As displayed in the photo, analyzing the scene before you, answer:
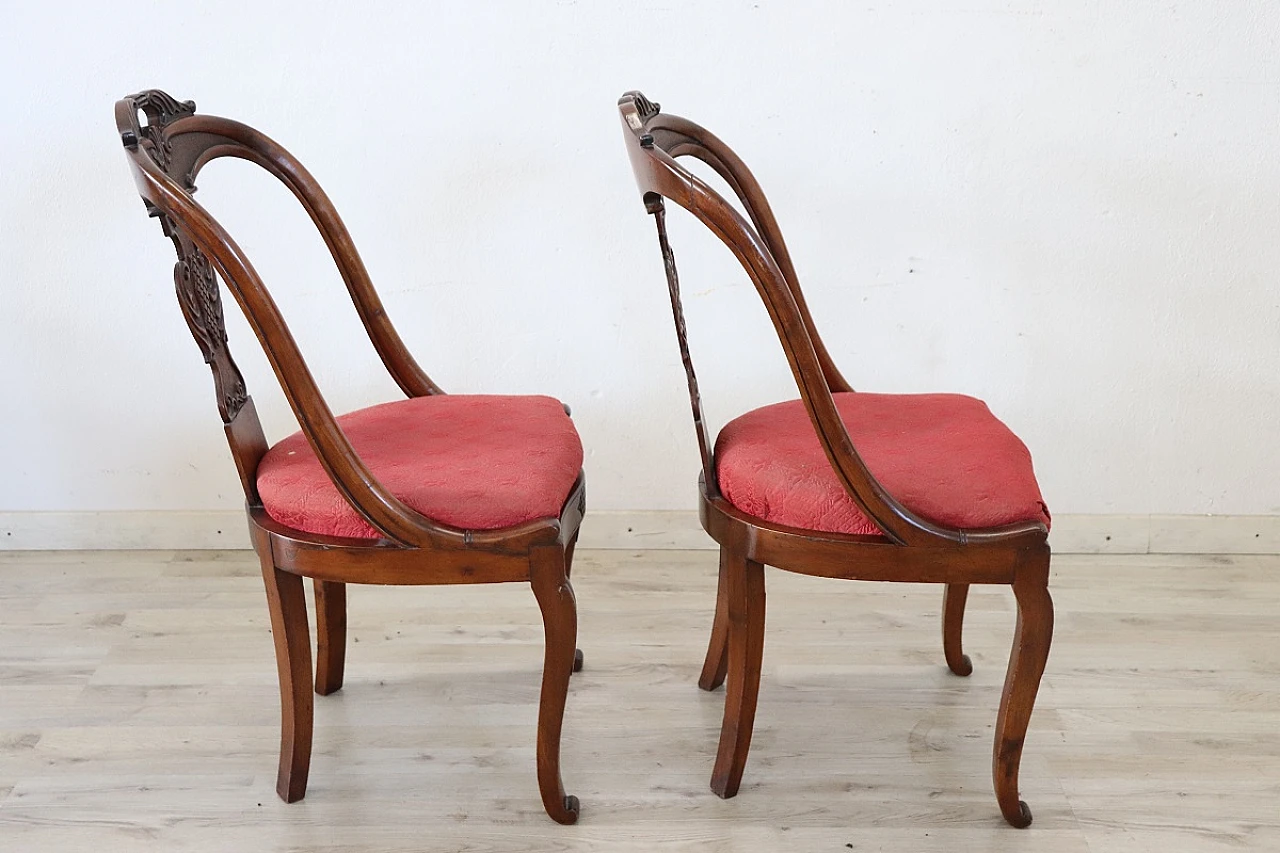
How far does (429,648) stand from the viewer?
2152 millimetres

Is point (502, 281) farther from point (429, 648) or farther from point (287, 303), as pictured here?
point (429, 648)

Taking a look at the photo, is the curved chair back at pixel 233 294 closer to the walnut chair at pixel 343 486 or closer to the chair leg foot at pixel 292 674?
the walnut chair at pixel 343 486

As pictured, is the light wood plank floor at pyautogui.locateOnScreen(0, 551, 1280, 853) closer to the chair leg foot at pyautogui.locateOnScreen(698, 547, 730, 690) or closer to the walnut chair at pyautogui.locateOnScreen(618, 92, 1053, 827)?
the chair leg foot at pyautogui.locateOnScreen(698, 547, 730, 690)

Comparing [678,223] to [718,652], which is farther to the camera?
[678,223]

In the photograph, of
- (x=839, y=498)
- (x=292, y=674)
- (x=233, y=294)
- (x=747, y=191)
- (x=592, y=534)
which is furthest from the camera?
(x=592, y=534)

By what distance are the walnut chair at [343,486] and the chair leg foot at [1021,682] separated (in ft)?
1.87

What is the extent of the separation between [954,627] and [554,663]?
0.77 metres

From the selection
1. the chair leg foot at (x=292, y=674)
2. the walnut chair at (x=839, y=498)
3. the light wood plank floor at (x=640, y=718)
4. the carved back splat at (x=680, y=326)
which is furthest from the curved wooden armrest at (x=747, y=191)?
the chair leg foot at (x=292, y=674)

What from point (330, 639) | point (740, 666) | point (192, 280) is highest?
point (192, 280)

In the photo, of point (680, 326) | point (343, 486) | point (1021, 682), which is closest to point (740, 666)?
point (1021, 682)

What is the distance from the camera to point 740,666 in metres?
1.66

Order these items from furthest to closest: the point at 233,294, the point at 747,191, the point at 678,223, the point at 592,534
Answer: the point at 592,534 → the point at 678,223 → the point at 747,191 → the point at 233,294

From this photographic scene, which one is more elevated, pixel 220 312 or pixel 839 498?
pixel 220 312

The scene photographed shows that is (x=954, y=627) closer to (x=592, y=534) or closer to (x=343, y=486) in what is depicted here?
(x=592, y=534)
